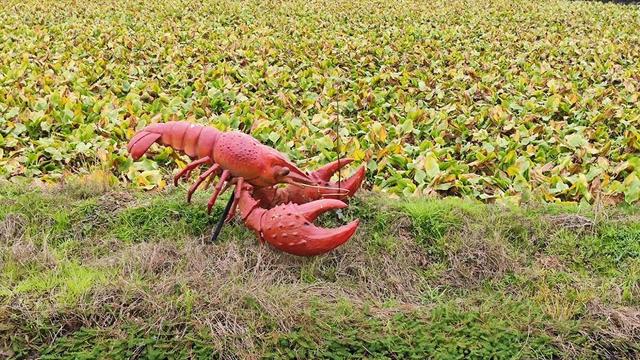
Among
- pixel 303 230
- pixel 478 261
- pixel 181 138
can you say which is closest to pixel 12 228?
pixel 181 138

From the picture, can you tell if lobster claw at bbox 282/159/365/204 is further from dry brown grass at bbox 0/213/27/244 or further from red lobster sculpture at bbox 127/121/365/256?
dry brown grass at bbox 0/213/27/244

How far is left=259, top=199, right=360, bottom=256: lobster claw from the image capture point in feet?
8.68

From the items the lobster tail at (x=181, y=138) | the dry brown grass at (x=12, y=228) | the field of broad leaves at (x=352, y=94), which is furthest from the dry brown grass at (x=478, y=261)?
the dry brown grass at (x=12, y=228)

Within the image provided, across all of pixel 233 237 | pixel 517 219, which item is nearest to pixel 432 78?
pixel 517 219

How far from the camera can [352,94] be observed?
210 inches

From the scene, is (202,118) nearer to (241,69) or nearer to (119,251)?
(241,69)

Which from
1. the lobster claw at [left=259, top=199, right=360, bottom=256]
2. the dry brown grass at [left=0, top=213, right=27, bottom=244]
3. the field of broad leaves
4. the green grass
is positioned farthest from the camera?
the field of broad leaves

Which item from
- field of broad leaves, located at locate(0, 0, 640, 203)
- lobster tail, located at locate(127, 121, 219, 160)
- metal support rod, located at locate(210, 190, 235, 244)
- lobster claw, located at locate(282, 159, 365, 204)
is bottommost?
field of broad leaves, located at locate(0, 0, 640, 203)

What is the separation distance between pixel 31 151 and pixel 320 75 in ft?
8.84

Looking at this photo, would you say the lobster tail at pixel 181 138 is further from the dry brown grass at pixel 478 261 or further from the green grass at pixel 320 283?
the dry brown grass at pixel 478 261

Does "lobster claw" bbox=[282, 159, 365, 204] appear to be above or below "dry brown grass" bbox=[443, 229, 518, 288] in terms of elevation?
above

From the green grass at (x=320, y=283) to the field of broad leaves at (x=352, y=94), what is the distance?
0.43m

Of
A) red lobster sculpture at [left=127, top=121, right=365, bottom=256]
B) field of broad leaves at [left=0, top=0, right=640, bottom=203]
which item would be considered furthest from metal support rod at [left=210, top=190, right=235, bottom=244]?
field of broad leaves at [left=0, top=0, right=640, bottom=203]

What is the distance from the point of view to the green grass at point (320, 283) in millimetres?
2430
